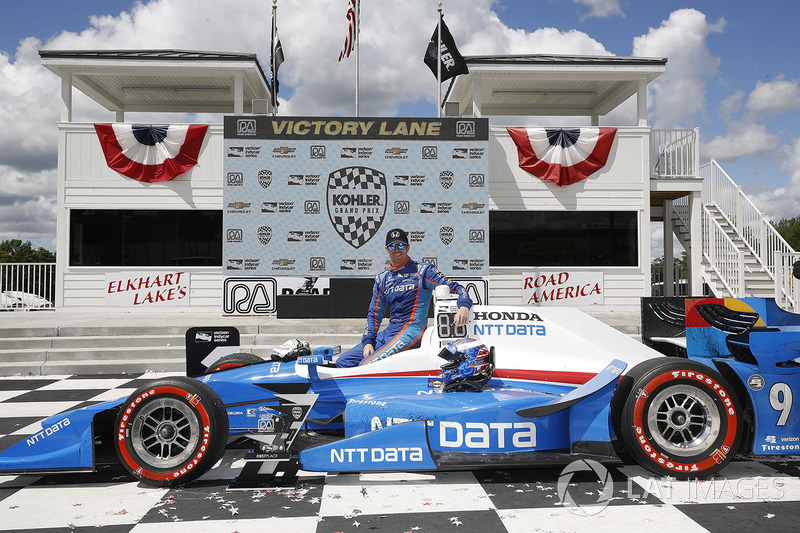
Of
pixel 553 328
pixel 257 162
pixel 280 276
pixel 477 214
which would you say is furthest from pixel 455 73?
pixel 553 328

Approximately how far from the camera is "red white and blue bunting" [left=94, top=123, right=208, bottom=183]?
12.8m

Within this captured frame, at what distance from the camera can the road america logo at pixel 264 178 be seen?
11.5m

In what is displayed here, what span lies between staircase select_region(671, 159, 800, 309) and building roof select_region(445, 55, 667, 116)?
3.12 meters

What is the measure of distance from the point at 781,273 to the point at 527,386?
10626 mm

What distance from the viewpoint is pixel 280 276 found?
454 inches

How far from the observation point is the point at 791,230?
5806cm

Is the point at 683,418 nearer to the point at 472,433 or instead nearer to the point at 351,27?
the point at 472,433

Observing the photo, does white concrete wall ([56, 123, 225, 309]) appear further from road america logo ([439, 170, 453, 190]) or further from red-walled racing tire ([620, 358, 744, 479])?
red-walled racing tire ([620, 358, 744, 479])

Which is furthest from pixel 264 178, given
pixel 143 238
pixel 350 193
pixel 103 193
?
pixel 103 193

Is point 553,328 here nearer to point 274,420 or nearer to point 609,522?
point 609,522

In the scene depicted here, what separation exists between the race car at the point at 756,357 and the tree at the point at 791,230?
199 ft

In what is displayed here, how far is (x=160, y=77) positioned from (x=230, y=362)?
12.5 metres

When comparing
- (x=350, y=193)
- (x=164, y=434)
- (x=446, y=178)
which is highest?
(x=446, y=178)

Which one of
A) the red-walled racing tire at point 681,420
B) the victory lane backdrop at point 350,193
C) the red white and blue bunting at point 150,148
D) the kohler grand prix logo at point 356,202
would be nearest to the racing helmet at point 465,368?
the red-walled racing tire at point 681,420
